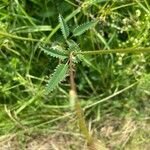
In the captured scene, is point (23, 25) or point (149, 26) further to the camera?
point (23, 25)

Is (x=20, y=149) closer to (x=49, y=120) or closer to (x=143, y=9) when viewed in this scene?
(x=49, y=120)

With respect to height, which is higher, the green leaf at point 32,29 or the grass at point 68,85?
the green leaf at point 32,29

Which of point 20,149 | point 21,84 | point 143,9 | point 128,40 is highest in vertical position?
point 143,9

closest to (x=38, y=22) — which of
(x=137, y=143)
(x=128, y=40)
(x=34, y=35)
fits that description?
(x=34, y=35)

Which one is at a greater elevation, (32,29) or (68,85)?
(32,29)

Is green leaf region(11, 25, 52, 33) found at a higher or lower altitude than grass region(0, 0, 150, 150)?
higher

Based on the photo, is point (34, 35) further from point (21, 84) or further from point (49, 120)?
point (49, 120)

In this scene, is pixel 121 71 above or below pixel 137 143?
above
